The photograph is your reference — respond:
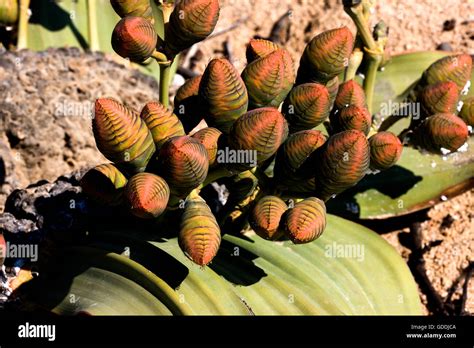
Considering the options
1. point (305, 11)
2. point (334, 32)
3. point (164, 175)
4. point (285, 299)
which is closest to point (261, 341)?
point (285, 299)

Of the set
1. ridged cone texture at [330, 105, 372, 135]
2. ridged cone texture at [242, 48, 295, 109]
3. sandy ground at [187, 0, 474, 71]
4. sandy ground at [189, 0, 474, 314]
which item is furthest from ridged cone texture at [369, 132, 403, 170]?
sandy ground at [187, 0, 474, 71]

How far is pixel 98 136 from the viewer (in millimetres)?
914

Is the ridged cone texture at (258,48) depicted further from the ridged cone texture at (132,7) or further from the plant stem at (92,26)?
the plant stem at (92,26)

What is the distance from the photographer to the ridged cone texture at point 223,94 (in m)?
0.96

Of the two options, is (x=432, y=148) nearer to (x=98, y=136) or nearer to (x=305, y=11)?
(x=98, y=136)

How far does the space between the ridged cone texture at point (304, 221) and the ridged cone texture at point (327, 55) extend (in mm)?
205

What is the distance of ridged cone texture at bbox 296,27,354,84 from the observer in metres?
1.07

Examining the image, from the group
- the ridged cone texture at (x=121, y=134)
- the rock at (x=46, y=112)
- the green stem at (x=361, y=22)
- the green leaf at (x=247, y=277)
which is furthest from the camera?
the rock at (x=46, y=112)

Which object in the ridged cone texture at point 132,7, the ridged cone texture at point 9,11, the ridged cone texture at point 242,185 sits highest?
the ridged cone texture at point 132,7

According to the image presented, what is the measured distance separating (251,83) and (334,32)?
0.13 m

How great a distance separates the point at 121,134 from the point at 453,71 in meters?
0.55

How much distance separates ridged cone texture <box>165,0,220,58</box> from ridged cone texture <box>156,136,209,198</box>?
0.59 ft

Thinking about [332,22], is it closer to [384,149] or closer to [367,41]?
[367,41]

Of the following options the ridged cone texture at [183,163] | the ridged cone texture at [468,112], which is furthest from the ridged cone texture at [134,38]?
the ridged cone texture at [468,112]
